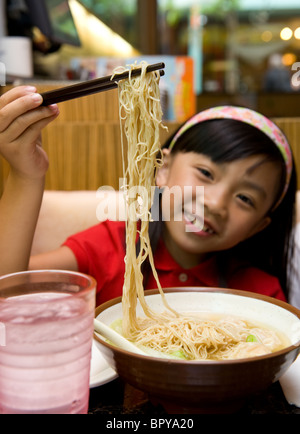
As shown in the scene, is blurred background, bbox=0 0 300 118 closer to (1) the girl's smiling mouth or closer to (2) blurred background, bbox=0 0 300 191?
(2) blurred background, bbox=0 0 300 191

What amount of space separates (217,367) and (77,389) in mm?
187

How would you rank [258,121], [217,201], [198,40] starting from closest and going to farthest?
[217,201], [258,121], [198,40]

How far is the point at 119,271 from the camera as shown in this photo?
58.6 inches

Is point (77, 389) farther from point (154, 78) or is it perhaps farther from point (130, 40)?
point (130, 40)

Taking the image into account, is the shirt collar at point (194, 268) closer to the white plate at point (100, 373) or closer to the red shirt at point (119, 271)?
the red shirt at point (119, 271)

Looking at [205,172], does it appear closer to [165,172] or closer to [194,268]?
[165,172]

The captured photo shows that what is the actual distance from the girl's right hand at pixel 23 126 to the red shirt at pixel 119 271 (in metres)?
0.45

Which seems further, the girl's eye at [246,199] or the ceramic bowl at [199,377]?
the girl's eye at [246,199]

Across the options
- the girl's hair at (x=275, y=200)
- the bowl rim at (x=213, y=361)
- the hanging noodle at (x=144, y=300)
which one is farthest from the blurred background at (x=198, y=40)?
the bowl rim at (x=213, y=361)

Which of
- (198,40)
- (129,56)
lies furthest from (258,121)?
(198,40)

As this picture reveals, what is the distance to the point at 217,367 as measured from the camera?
58 centimetres

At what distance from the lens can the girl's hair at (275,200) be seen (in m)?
1.33

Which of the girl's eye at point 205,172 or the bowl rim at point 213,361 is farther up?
the girl's eye at point 205,172

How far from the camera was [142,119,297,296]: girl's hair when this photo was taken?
1.33 metres
